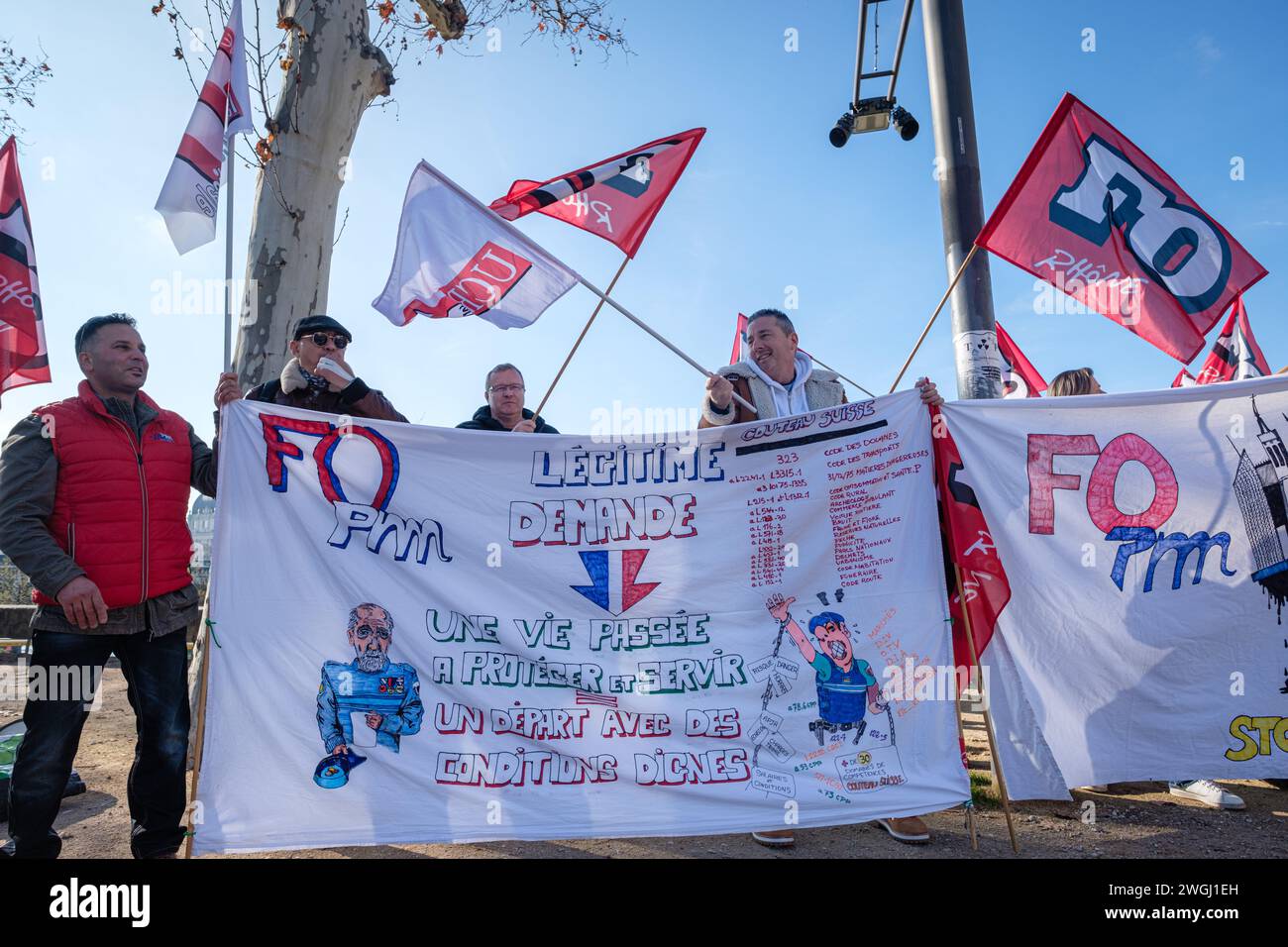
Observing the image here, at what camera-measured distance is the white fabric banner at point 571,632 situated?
123 inches

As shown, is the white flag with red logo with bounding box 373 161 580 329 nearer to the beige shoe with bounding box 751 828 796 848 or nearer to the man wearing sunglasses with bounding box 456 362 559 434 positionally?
the man wearing sunglasses with bounding box 456 362 559 434

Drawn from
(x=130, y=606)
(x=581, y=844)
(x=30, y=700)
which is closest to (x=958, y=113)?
(x=581, y=844)

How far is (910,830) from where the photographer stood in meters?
3.37

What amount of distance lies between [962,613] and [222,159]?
4.54 m

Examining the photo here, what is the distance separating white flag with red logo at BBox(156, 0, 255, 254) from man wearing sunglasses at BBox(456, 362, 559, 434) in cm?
167

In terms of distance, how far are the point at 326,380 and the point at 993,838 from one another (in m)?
3.74

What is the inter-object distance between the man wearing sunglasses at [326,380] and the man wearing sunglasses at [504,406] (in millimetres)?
728

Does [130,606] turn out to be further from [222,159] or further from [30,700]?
[222,159]

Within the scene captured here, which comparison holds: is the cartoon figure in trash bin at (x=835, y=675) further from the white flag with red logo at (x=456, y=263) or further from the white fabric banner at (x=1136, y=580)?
the white flag with red logo at (x=456, y=263)

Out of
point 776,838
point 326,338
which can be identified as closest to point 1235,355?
point 776,838

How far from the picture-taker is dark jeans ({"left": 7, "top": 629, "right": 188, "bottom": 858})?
2812 millimetres

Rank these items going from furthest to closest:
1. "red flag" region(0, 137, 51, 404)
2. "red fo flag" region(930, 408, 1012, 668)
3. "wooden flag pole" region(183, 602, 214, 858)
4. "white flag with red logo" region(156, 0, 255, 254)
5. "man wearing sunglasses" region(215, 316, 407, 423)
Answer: "red flag" region(0, 137, 51, 404)
"white flag with red logo" region(156, 0, 255, 254)
"man wearing sunglasses" region(215, 316, 407, 423)
"red fo flag" region(930, 408, 1012, 668)
"wooden flag pole" region(183, 602, 214, 858)

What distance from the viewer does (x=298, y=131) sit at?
5.38m

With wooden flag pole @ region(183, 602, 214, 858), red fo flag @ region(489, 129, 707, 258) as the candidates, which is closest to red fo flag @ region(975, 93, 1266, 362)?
red fo flag @ region(489, 129, 707, 258)
